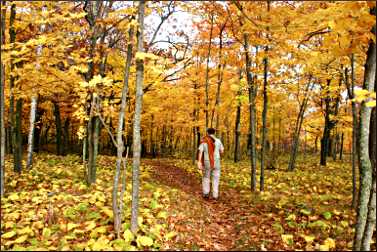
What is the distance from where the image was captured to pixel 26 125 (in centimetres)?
2931

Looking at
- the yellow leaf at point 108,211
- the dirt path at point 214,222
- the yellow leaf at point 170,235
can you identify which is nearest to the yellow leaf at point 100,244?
the yellow leaf at point 108,211

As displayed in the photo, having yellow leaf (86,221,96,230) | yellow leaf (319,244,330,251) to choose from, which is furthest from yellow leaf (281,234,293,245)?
yellow leaf (86,221,96,230)

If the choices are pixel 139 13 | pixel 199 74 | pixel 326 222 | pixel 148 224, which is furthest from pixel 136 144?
pixel 199 74

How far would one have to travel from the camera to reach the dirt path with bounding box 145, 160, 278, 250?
6.88 meters

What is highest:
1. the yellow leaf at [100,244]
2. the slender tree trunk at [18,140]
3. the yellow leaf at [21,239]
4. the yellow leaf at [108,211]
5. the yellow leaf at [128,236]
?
the slender tree trunk at [18,140]

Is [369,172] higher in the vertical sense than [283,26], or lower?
lower

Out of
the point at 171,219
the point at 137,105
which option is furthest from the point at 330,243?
the point at 137,105

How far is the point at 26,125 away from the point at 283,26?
28.1 m

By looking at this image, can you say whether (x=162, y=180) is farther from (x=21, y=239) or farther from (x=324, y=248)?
(x=324, y=248)

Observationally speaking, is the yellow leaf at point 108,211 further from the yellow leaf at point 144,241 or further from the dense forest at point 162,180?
the yellow leaf at point 144,241

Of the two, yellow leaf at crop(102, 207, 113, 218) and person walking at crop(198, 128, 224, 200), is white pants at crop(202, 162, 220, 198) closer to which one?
person walking at crop(198, 128, 224, 200)

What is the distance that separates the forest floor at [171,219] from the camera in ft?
21.7

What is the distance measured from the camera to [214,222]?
8281 millimetres

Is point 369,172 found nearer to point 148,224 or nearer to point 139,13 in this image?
point 148,224
